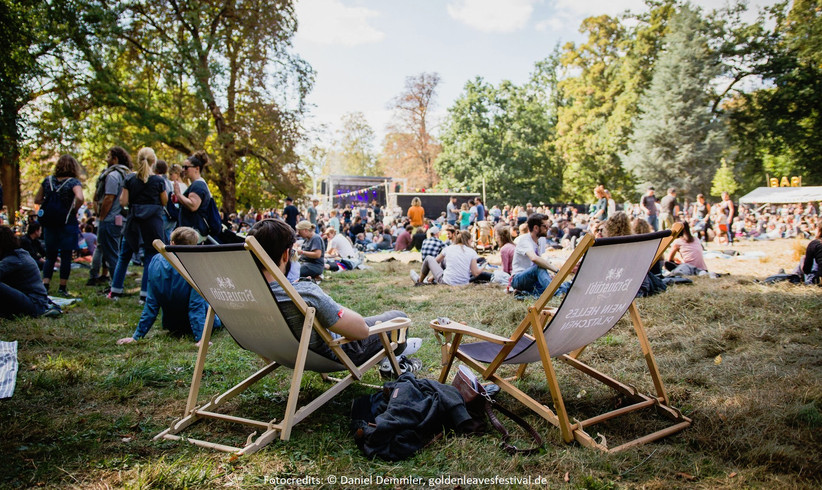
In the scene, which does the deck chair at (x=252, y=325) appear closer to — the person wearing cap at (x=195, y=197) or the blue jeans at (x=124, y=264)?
the person wearing cap at (x=195, y=197)

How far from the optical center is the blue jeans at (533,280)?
645cm

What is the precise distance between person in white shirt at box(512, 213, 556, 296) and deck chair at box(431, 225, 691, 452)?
3.18m

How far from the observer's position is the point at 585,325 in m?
2.78

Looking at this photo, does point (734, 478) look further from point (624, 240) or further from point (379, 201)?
point (379, 201)

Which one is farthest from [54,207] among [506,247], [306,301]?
[506,247]

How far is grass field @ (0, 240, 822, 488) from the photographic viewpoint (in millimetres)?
2248

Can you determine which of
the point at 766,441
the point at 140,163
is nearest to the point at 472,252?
the point at 140,163

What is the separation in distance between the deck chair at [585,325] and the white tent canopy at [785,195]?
24985 mm

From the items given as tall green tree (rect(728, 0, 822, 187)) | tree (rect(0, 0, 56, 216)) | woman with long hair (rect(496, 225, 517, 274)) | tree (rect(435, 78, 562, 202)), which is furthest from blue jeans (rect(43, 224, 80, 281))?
tall green tree (rect(728, 0, 822, 187))

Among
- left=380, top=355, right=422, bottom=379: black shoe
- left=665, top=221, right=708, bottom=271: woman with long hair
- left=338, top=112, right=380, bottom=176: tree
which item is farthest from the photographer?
left=338, top=112, right=380, bottom=176: tree

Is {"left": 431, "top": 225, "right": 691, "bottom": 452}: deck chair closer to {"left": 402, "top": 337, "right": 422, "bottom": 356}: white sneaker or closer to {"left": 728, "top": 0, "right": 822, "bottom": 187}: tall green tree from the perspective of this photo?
{"left": 402, "top": 337, "right": 422, "bottom": 356}: white sneaker

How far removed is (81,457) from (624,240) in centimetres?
283

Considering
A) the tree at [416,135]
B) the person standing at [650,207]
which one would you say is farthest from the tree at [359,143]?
the person standing at [650,207]

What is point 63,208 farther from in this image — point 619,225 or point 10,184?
point 10,184
